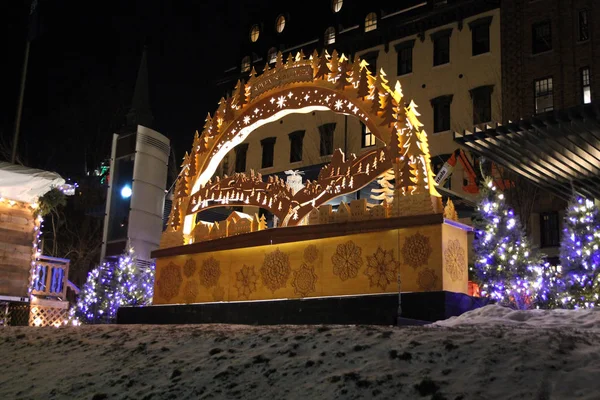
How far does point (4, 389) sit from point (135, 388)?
206 centimetres

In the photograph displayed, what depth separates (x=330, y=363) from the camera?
23.2 feet

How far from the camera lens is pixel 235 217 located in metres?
15.6

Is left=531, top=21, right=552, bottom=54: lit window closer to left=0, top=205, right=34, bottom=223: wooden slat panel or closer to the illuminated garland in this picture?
the illuminated garland

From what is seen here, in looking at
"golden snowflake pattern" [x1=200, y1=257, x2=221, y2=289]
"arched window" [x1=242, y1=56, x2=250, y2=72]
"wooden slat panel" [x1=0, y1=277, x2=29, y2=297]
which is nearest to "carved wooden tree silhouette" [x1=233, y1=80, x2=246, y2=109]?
"golden snowflake pattern" [x1=200, y1=257, x2=221, y2=289]

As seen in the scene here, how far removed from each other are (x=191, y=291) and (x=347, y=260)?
474 centimetres

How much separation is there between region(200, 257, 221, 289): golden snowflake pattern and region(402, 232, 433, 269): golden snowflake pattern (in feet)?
16.4

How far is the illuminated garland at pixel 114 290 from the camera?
2566 centimetres

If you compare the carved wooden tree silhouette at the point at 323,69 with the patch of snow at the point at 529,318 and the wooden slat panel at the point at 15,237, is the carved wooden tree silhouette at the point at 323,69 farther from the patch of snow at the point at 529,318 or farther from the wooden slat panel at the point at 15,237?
the wooden slat panel at the point at 15,237

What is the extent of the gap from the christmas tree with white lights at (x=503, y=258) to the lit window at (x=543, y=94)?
455 inches

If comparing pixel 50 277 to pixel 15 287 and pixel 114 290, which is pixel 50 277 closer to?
pixel 15 287

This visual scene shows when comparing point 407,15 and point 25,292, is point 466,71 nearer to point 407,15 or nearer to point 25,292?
point 407,15

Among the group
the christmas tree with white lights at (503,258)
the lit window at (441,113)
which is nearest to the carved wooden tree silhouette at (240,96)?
the christmas tree with white lights at (503,258)

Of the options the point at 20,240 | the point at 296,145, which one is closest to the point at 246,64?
the point at 296,145

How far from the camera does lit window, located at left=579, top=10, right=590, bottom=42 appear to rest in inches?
1196
